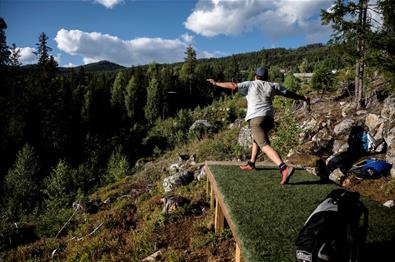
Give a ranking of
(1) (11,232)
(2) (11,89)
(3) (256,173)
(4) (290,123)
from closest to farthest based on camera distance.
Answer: (3) (256,173) < (1) (11,232) < (4) (290,123) < (2) (11,89)

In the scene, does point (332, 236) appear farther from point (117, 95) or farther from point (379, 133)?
point (117, 95)

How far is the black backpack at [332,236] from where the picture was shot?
2.68m

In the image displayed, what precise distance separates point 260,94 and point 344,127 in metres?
8.49

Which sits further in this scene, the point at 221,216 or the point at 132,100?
the point at 132,100

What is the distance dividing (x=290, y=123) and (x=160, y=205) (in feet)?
17.8

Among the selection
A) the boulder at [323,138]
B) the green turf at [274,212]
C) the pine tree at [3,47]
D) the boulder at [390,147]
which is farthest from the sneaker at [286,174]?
the pine tree at [3,47]

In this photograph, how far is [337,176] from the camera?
9656 millimetres

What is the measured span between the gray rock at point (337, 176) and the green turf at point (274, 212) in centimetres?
327

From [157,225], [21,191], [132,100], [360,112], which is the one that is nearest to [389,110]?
[360,112]

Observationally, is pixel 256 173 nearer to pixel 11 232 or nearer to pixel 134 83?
pixel 11 232

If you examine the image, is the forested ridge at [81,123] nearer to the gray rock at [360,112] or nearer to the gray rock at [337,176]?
the gray rock at [360,112]

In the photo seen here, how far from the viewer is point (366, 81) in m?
15.8

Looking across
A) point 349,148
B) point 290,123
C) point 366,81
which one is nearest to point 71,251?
point 290,123

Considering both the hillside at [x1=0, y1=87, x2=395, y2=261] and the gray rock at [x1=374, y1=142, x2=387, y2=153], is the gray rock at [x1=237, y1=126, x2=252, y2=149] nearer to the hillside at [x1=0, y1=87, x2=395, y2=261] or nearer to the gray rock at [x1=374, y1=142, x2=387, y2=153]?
the hillside at [x1=0, y1=87, x2=395, y2=261]
